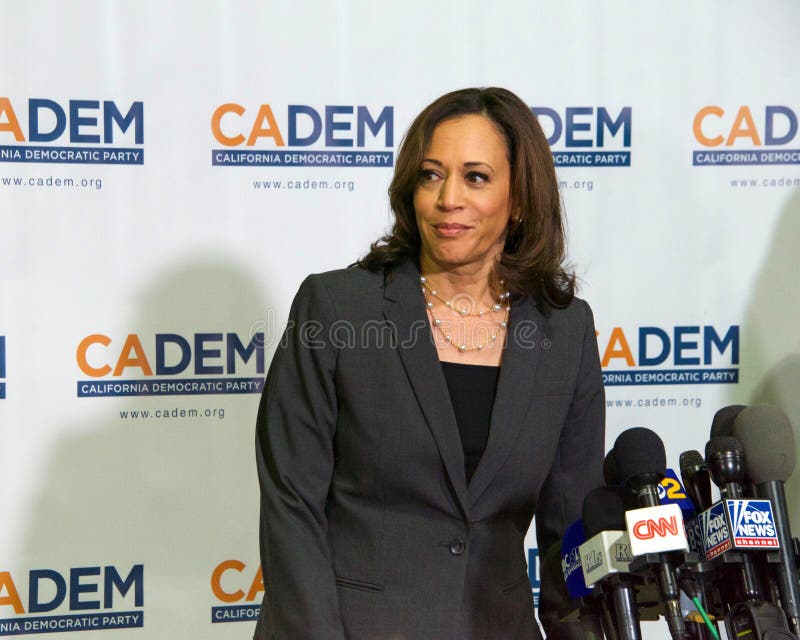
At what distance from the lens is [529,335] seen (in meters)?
2.12

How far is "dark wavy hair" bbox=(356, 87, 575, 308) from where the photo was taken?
7.07 ft

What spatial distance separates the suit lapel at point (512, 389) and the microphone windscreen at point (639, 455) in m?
0.44

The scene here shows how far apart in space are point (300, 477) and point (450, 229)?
1.98ft

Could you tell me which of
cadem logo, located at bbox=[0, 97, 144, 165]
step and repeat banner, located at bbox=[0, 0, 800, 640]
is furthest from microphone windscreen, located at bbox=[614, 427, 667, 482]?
cadem logo, located at bbox=[0, 97, 144, 165]

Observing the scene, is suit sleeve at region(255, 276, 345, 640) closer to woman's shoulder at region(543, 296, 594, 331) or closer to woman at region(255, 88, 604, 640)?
woman at region(255, 88, 604, 640)

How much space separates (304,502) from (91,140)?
6.00ft

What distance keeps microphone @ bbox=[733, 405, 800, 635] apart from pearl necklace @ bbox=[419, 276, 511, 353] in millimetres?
702

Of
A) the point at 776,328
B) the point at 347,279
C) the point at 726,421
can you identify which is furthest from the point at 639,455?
the point at 776,328

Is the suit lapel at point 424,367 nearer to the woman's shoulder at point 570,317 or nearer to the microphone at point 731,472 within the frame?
the woman's shoulder at point 570,317

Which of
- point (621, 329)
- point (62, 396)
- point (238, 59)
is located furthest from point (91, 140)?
point (621, 329)

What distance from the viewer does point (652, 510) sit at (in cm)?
138

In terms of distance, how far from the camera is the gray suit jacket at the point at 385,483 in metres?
1.92

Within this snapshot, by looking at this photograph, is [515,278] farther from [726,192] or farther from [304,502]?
[726,192]

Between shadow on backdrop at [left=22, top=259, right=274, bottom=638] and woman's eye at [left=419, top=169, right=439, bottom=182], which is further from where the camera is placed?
shadow on backdrop at [left=22, top=259, right=274, bottom=638]
